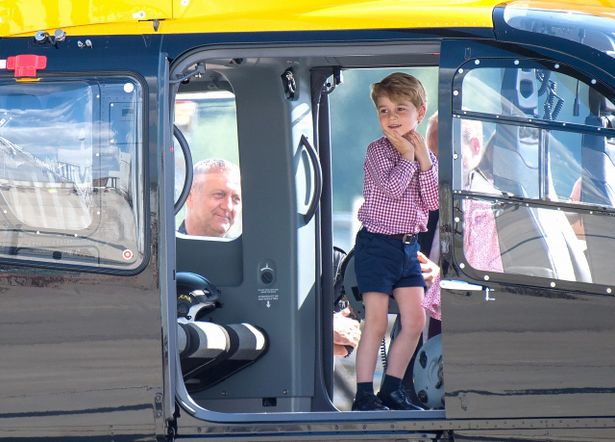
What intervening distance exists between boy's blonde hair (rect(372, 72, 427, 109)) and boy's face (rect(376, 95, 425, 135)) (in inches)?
0.6

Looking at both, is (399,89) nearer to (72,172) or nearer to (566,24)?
(566,24)

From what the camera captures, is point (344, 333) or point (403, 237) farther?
point (344, 333)

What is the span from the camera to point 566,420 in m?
4.22

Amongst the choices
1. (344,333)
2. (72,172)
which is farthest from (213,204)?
(72,172)

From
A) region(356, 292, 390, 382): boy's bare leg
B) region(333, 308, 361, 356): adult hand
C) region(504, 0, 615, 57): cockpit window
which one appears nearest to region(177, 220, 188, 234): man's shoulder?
region(333, 308, 361, 356): adult hand

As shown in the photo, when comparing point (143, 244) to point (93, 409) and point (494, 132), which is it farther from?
point (494, 132)

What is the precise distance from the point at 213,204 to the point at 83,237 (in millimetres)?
1665

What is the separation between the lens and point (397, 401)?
16.2 feet

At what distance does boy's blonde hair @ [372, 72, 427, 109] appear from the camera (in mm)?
5086

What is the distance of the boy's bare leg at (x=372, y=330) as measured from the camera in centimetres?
503

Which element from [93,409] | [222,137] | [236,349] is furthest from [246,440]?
[222,137]

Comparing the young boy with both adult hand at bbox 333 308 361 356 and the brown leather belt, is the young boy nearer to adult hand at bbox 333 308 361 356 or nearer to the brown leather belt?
the brown leather belt

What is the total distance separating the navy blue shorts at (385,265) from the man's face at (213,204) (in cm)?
83

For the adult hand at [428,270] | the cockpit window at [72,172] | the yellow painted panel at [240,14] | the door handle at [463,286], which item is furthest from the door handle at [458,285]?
the adult hand at [428,270]
